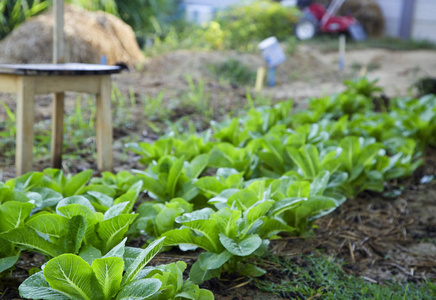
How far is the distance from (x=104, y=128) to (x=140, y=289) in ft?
5.29

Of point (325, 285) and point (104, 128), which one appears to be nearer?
point (325, 285)

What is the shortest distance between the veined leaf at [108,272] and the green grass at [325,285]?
59 cm

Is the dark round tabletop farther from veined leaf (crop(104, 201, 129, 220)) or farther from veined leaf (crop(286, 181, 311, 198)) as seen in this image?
veined leaf (crop(286, 181, 311, 198))

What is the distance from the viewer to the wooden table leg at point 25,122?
2.29 m

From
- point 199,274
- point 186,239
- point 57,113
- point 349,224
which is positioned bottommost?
point 349,224

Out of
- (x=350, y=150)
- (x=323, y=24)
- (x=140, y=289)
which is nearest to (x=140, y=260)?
(x=140, y=289)

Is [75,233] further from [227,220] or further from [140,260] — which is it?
[227,220]

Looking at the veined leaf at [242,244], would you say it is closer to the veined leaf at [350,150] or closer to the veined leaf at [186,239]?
the veined leaf at [186,239]

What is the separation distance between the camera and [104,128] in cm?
270

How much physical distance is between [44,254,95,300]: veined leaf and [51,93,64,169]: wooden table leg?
1.66 meters

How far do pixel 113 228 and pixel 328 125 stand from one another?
2.11m

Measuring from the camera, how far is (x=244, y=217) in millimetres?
1644

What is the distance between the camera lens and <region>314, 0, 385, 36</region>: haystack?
13.7m

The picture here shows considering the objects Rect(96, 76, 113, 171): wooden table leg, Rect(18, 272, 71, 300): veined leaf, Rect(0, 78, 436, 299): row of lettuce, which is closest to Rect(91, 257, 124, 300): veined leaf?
Rect(0, 78, 436, 299): row of lettuce
